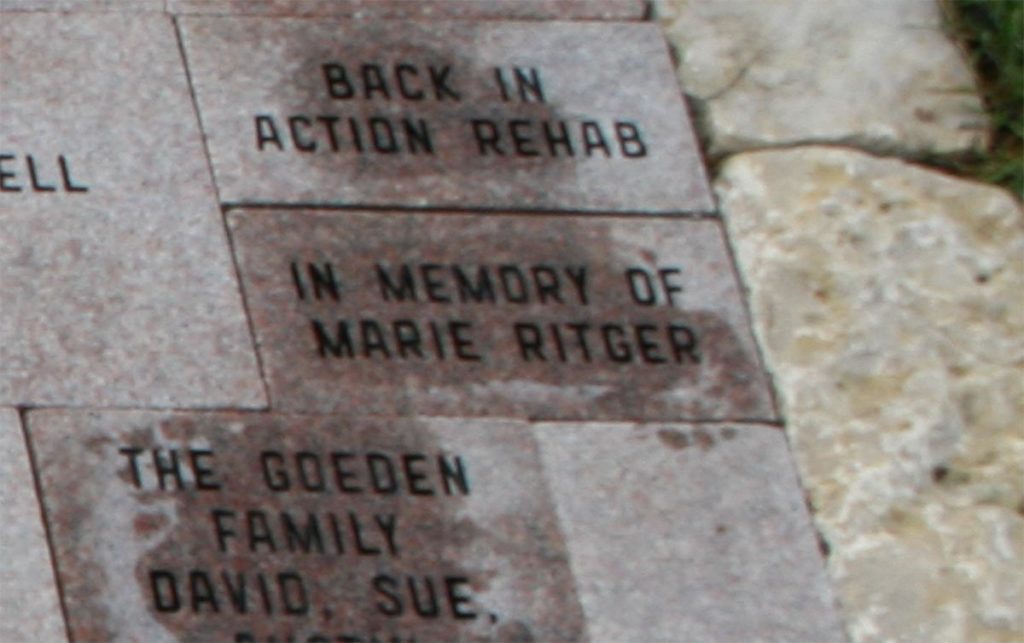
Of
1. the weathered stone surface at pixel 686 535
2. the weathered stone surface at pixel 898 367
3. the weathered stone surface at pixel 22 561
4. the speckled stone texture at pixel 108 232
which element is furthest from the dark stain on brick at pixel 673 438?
the weathered stone surface at pixel 22 561

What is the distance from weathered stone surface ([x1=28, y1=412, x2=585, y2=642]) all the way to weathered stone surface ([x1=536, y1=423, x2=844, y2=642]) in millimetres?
86

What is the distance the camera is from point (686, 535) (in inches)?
276

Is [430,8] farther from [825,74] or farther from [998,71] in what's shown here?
[998,71]

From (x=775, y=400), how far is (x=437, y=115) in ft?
3.41

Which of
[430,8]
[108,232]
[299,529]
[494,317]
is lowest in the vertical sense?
[299,529]

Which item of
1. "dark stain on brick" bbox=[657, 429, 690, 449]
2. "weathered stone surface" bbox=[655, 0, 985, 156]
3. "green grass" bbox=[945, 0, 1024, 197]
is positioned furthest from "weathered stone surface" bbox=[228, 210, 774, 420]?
"green grass" bbox=[945, 0, 1024, 197]

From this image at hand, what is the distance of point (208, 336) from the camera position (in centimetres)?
705

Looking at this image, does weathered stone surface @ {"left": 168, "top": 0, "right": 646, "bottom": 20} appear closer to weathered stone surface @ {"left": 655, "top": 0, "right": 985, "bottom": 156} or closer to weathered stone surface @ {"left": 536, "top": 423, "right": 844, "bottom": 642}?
weathered stone surface @ {"left": 655, "top": 0, "right": 985, "bottom": 156}

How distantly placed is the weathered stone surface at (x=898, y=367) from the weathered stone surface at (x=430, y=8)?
1.74 feet

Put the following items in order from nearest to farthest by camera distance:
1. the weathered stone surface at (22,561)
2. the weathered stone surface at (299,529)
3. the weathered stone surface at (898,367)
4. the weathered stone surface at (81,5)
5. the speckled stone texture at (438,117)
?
the weathered stone surface at (22,561) < the weathered stone surface at (299,529) < the weathered stone surface at (898,367) < the speckled stone texture at (438,117) < the weathered stone surface at (81,5)

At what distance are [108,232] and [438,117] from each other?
89 centimetres

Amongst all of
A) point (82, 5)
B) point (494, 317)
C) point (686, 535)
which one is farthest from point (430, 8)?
point (686, 535)

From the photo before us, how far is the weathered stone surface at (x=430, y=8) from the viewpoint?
7.75 m

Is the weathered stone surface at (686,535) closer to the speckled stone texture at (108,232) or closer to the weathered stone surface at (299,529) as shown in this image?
the weathered stone surface at (299,529)
